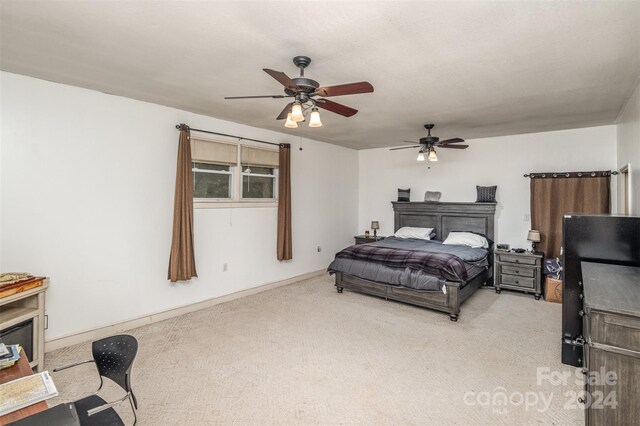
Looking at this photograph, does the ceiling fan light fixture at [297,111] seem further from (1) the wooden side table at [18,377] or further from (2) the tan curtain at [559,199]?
(2) the tan curtain at [559,199]

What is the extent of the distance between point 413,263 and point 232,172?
2.93 m

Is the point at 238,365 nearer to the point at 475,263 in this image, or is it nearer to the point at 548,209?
A: the point at 475,263

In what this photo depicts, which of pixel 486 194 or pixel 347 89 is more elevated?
pixel 347 89

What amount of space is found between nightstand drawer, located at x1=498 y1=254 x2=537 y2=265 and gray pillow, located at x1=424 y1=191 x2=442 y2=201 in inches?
62.0

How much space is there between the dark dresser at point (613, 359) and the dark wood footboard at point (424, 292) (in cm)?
220

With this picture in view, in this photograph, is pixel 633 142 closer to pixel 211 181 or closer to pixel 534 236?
pixel 534 236

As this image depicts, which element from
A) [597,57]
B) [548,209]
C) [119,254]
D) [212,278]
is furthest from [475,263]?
[119,254]

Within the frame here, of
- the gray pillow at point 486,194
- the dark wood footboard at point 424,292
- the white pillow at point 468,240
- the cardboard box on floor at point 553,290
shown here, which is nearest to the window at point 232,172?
the dark wood footboard at point 424,292

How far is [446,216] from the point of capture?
6.06m

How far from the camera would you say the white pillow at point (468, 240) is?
5344 millimetres

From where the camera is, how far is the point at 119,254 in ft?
12.2

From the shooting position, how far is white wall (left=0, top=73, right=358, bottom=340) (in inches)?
121

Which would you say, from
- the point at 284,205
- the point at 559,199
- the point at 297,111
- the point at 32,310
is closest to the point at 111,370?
the point at 32,310

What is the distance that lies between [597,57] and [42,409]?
407cm
